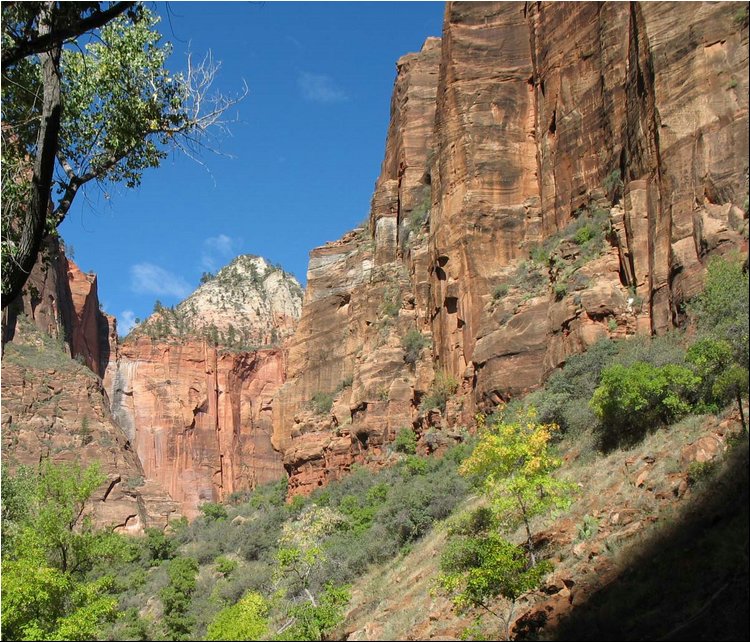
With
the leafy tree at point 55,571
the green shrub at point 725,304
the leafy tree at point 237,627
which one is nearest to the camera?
the leafy tree at point 237,627

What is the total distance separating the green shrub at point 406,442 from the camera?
40.1 m

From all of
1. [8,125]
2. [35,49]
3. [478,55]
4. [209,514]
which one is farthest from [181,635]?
[209,514]

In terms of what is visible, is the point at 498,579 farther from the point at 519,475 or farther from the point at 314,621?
Answer: the point at 314,621

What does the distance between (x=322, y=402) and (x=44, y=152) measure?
45.0 m

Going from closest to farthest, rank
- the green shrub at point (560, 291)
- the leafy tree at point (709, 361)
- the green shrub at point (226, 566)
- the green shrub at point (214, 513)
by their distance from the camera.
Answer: the leafy tree at point (709, 361)
the green shrub at point (560, 291)
the green shrub at point (226, 566)
the green shrub at point (214, 513)

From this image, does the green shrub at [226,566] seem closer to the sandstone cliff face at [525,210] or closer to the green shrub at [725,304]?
the sandstone cliff face at [525,210]

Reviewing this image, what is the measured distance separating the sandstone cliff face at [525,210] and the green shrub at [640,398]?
3584 mm

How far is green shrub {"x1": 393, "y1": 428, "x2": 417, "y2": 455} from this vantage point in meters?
40.1

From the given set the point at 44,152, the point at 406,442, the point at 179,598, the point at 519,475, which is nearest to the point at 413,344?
the point at 406,442

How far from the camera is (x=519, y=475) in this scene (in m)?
18.5

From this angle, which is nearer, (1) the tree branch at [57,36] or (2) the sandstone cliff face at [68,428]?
(1) the tree branch at [57,36]

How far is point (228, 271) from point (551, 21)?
263 ft

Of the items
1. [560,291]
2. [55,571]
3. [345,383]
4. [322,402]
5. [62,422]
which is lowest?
[55,571]

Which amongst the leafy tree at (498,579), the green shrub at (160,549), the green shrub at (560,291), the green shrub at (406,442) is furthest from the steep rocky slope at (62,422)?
the leafy tree at (498,579)
